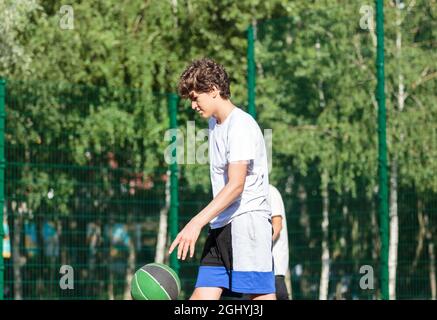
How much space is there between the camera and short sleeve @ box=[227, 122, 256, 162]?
6125 mm

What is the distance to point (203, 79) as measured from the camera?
625 cm

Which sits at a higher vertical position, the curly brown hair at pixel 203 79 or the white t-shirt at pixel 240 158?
the curly brown hair at pixel 203 79

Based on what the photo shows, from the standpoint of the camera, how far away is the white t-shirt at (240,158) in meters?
6.15

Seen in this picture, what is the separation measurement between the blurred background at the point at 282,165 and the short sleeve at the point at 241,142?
5033 mm

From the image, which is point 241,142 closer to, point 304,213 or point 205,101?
point 205,101

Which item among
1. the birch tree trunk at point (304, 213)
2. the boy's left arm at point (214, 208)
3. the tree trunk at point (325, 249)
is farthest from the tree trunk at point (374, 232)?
the boy's left arm at point (214, 208)

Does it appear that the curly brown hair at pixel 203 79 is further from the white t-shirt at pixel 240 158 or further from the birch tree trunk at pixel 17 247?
the birch tree trunk at pixel 17 247

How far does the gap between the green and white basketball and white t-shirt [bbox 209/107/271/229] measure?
48 cm

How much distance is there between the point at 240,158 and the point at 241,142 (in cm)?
9

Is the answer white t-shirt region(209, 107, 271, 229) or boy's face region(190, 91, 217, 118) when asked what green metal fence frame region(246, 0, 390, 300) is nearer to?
white t-shirt region(209, 107, 271, 229)

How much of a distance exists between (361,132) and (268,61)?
158cm

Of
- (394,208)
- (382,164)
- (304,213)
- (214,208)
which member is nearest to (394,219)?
(394,208)
